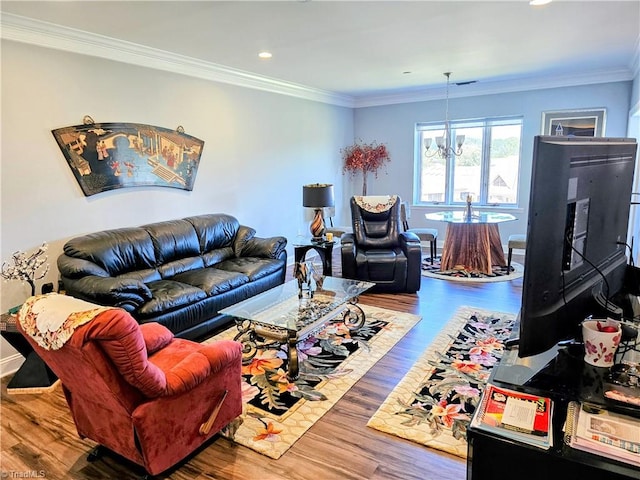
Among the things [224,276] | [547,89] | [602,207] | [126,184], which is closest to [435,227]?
[547,89]

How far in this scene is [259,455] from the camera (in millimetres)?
2234

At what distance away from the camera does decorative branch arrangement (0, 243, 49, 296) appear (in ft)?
10.1

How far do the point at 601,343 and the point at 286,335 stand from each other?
2.07 metres

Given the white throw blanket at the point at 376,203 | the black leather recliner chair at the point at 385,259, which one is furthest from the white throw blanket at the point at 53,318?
the white throw blanket at the point at 376,203

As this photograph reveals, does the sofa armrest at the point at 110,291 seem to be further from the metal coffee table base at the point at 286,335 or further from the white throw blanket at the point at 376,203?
the white throw blanket at the point at 376,203

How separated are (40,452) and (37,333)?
98 centimetres

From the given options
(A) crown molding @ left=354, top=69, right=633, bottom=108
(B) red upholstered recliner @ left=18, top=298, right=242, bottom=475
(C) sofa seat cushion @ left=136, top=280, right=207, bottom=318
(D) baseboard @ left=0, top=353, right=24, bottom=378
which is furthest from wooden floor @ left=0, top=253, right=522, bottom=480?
(A) crown molding @ left=354, top=69, right=633, bottom=108

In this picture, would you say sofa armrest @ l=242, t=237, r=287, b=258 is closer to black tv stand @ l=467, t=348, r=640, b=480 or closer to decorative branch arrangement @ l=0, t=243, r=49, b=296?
decorative branch arrangement @ l=0, t=243, r=49, b=296

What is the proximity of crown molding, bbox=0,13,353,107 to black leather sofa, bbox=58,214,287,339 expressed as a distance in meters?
1.61

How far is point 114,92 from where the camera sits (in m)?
3.92

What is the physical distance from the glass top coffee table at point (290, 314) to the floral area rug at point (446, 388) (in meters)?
0.73

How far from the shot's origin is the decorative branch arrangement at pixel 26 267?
3076 mm

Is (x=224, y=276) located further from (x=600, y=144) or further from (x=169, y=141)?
(x=600, y=144)

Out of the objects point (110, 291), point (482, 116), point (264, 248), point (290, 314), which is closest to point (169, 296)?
point (110, 291)
